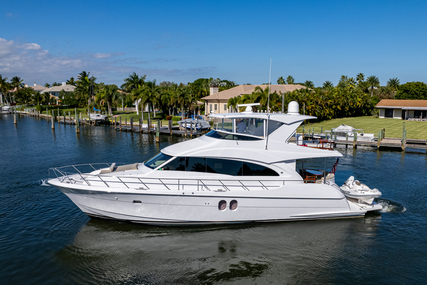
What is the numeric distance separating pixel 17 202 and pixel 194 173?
364 inches

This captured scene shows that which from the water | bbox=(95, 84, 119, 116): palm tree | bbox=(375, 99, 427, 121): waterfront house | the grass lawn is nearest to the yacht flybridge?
the water

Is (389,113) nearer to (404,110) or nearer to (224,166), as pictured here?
(404,110)

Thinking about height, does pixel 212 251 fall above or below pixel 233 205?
below

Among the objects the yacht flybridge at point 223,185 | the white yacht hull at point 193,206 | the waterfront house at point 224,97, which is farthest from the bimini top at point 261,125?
the waterfront house at point 224,97

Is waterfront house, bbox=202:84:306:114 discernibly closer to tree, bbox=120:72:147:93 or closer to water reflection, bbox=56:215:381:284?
tree, bbox=120:72:147:93

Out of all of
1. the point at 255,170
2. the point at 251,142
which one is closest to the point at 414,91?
the point at 251,142

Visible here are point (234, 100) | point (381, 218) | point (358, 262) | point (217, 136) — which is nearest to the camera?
point (358, 262)

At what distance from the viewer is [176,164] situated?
11508 mm

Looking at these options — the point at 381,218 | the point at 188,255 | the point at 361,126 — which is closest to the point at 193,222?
the point at 188,255

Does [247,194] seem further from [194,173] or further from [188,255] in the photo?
[188,255]

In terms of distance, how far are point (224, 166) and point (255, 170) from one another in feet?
3.88

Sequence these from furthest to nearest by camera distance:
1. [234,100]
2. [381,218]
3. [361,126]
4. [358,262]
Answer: [234,100] → [361,126] → [381,218] → [358,262]

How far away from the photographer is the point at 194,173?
11.4 meters

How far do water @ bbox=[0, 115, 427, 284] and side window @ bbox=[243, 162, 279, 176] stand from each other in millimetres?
1976
